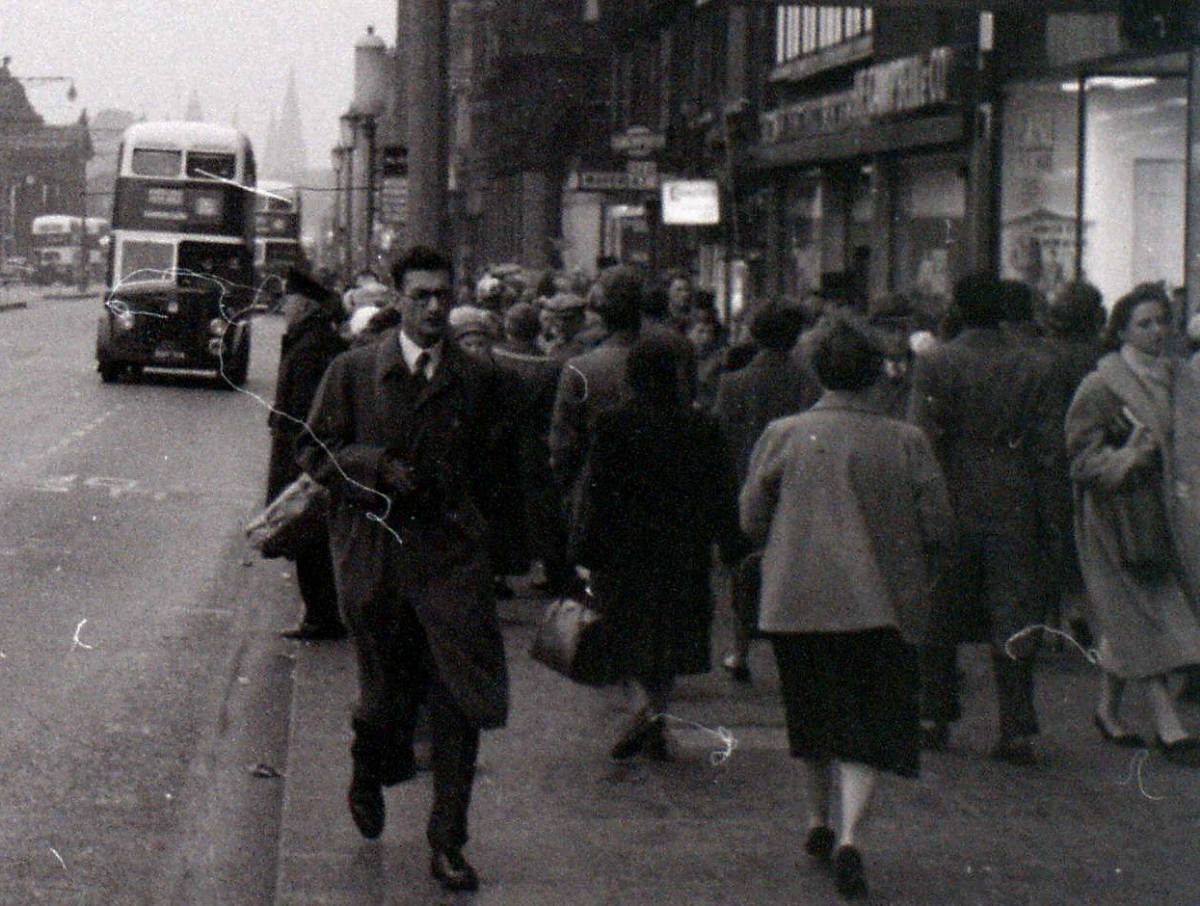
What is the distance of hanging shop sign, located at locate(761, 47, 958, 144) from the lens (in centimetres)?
2053

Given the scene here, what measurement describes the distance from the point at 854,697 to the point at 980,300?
234cm

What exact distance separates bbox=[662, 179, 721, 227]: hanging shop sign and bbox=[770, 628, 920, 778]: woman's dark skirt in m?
18.9

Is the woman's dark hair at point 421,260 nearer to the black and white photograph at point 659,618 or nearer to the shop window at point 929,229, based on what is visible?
the black and white photograph at point 659,618

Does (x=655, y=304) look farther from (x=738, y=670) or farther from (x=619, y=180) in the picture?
(x=619, y=180)

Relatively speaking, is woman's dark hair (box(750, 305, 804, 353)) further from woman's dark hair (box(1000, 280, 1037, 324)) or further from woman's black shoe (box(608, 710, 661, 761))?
woman's black shoe (box(608, 710, 661, 761))

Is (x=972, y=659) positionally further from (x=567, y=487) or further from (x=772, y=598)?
(x=772, y=598)

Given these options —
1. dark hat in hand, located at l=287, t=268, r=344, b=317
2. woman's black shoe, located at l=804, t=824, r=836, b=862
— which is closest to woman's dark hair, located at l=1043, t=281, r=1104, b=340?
dark hat in hand, located at l=287, t=268, r=344, b=317

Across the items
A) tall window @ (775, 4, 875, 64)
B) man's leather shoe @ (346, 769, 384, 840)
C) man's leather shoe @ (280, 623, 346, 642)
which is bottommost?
man's leather shoe @ (280, 623, 346, 642)

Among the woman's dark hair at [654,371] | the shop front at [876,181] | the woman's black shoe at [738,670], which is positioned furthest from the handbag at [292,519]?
the shop front at [876,181]

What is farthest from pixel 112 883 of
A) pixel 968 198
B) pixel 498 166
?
pixel 498 166

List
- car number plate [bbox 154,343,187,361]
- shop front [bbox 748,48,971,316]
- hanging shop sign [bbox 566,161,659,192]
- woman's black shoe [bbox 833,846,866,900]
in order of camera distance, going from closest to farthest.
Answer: woman's black shoe [bbox 833,846,866,900] → shop front [bbox 748,48,971,316] → hanging shop sign [bbox 566,161,659,192] → car number plate [bbox 154,343,187,361]

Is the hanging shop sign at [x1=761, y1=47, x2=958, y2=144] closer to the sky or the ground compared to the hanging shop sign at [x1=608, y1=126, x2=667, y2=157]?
closer to the sky

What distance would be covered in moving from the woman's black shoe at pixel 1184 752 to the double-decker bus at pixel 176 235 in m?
26.8

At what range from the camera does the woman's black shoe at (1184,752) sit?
8.87 m
